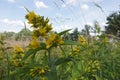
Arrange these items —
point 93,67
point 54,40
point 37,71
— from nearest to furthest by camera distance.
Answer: point 54,40 → point 37,71 → point 93,67

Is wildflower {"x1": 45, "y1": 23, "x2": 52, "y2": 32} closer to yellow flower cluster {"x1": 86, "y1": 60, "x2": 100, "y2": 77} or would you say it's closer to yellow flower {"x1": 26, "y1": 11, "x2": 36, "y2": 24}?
yellow flower {"x1": 26, "y1": 11, "x2": 36, "y2": 24}

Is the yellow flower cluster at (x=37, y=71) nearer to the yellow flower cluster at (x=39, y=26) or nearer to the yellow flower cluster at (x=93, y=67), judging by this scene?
the yellow flower cluster at (x=39, y=26)

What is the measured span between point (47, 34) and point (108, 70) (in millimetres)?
1445

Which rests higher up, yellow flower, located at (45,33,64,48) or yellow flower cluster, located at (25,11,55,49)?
yellow flower cluster, located at (25,11,55,49)

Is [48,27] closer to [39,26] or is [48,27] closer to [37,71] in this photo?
[39,26]

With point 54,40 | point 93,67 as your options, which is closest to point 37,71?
point 54,40

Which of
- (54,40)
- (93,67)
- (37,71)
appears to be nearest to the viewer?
(54,40)

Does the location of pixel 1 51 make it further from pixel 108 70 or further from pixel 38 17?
pixel 108 70

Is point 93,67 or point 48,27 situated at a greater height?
point 48,27

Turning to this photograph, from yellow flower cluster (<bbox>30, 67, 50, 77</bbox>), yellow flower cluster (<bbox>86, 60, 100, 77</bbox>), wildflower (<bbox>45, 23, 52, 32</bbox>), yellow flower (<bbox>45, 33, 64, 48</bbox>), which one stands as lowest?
yellow flower cluster (<bbox>86, 60, 100, 77</bbox>)

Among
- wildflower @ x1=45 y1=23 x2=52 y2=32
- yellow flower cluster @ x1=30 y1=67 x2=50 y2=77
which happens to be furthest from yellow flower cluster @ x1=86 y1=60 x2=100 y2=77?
wildflower @ x1=45 y1=23 x2=52 y2=32

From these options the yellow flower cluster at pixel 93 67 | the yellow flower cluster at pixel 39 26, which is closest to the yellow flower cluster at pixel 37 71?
the yellow flower cluster at pixel 39 26

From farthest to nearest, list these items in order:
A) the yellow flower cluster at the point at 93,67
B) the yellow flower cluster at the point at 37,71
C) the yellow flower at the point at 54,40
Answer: the yellow flower cluster at the point at 93,67 → the yellow flower cluster at the point at 37,71 → the yellow flower at the point at 54,40

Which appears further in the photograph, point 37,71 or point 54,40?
point 37,71
